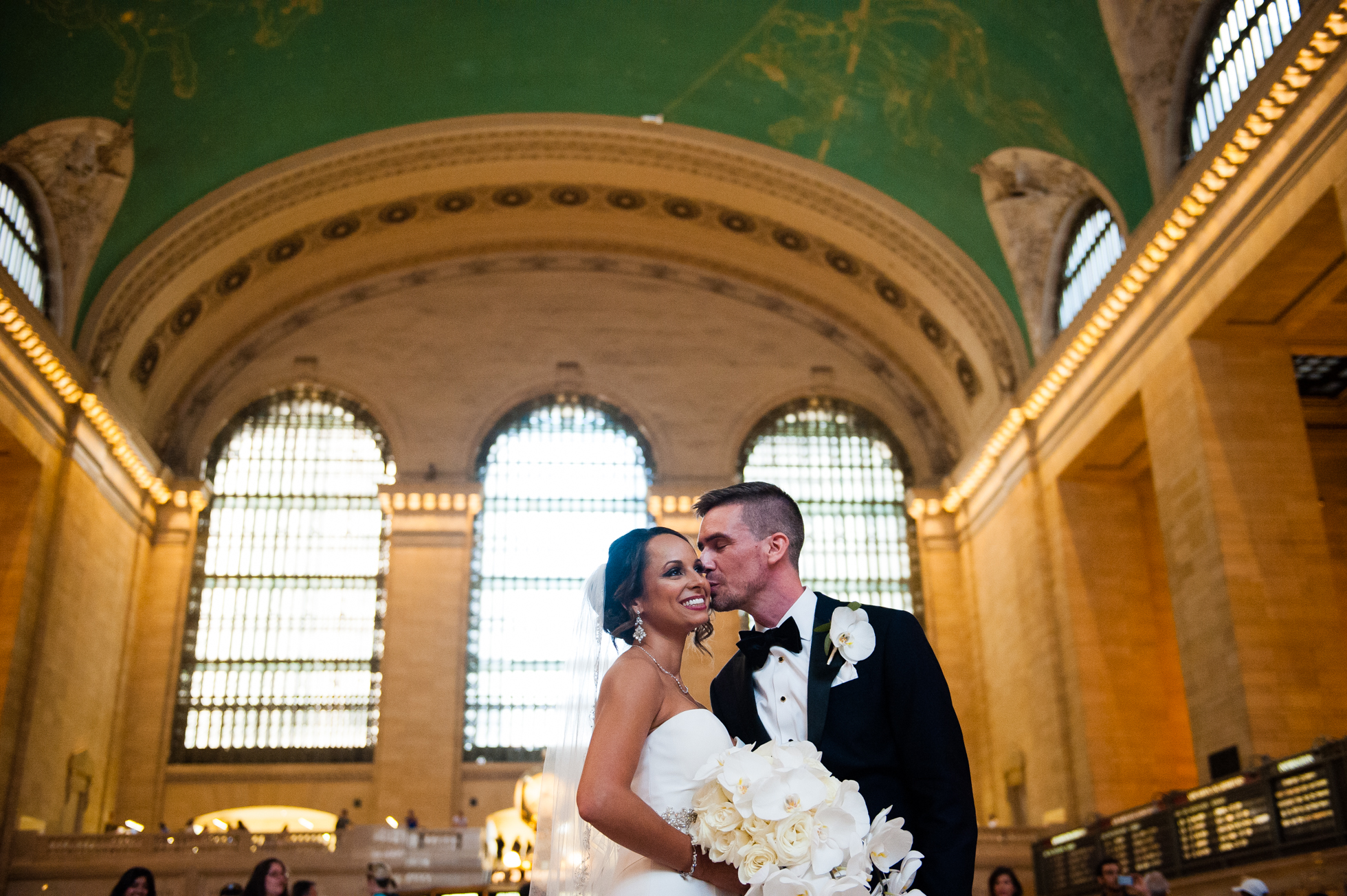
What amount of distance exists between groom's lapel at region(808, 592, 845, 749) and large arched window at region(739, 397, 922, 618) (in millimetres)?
19801

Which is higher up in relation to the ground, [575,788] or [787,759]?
Answer: [575,788]

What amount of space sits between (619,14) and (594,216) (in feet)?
18.4

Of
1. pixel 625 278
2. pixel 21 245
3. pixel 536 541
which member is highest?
pixel 625 278

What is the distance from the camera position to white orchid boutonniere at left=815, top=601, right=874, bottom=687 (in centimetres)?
301

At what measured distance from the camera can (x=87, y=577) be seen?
19.7 m

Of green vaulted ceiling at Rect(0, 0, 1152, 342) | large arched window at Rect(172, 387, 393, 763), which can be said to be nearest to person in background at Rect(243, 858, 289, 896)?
green vaulted ceiling at Rect(0, 0, 1152, 342)

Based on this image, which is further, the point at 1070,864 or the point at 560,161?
the point at 560,161

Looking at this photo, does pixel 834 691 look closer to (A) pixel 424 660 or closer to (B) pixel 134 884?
(B) pixel 134 884

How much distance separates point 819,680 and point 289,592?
67.8 ft

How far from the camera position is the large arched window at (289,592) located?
21.3 metres

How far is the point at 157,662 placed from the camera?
21.5m

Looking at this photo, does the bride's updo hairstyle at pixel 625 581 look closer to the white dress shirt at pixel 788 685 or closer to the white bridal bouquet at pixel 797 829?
the white dress shirt at pixel 788 685

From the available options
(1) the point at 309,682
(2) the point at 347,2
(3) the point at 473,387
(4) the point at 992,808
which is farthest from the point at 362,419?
(4) the point at 992,808

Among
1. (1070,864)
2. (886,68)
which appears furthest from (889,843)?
(886,68)
